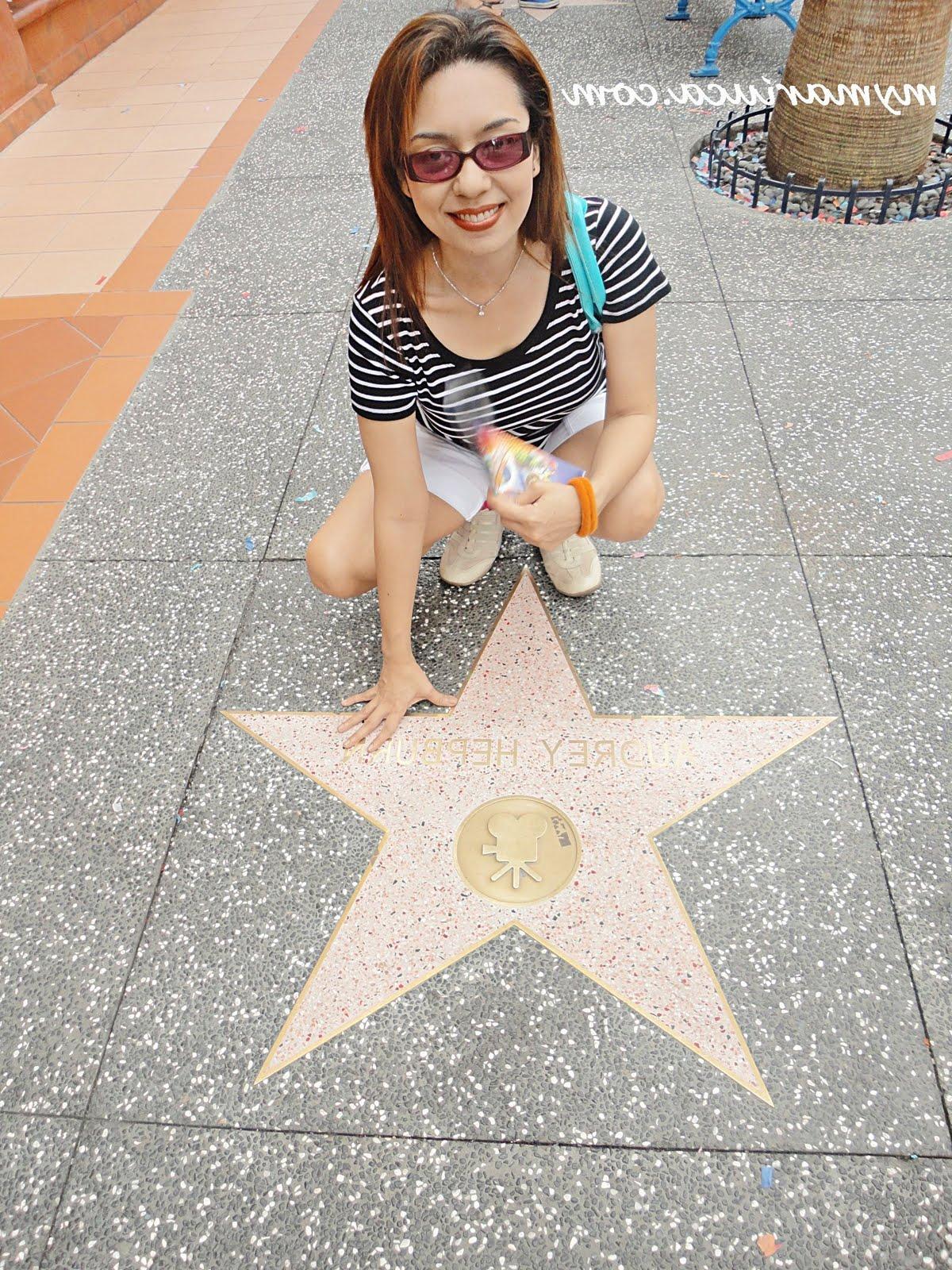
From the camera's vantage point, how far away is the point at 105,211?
4.61m

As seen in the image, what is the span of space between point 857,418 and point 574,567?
1.24m

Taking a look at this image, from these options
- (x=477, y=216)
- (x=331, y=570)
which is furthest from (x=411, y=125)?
(x=331, y=570)

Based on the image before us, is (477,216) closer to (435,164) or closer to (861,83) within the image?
(435,164)

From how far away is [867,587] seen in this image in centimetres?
233

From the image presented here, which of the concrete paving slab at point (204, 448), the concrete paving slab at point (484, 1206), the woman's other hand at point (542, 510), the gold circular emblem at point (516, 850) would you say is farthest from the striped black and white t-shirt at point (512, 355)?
the concrete paving slab at point (484, 1206)

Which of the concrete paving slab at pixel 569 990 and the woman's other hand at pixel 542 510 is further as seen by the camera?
the woman's other hand at pixel 542 510

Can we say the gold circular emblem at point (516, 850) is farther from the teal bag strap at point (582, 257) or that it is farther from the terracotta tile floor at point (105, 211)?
the terracotta tile floor at point (105, 211)

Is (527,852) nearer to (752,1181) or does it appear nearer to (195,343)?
(752,1181)

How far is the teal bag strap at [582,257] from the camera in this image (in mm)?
1685

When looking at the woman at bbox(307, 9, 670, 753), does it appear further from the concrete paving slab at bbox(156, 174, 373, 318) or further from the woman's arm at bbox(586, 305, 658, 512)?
the concrete paving slab at bbox(156, 174, 373, 318)

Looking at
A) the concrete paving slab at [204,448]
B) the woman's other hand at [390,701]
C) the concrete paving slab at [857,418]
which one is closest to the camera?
the woman's other hand at [390,701]

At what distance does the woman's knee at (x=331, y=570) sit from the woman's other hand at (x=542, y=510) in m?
0.48

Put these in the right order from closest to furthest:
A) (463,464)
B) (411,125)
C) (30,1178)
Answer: (411,125)
(30,1178)
(463,464)

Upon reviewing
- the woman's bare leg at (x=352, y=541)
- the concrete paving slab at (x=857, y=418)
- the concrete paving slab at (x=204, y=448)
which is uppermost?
the woman's bare leg at (x=352, y=541)
